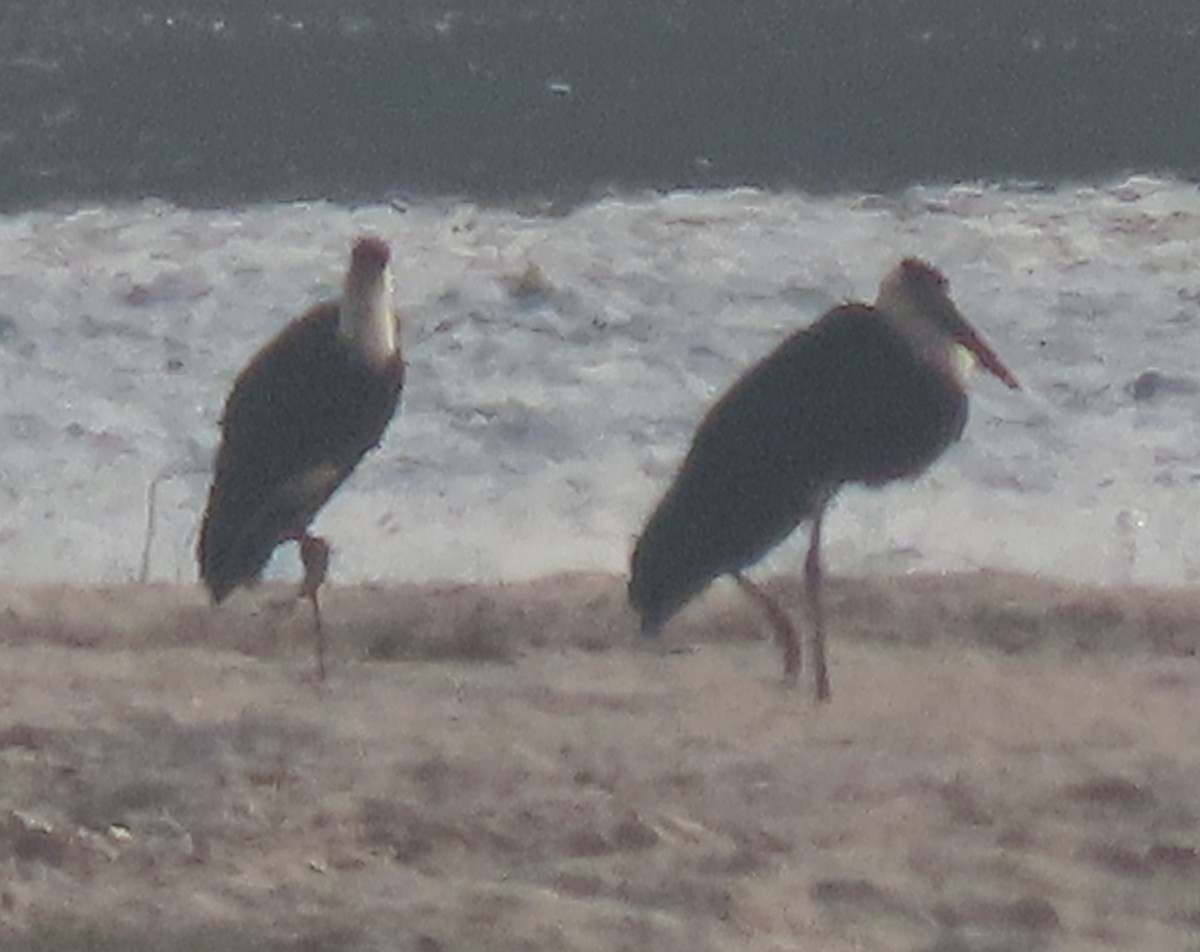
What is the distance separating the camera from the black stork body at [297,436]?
777 cm

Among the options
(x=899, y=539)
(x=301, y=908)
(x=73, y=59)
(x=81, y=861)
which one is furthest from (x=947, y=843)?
(x=73, y=59)

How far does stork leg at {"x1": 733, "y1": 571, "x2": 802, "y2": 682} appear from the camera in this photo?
7.40 meters

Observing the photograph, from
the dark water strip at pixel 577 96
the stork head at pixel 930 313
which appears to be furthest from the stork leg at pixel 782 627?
the dark water strip at pixel 577 96

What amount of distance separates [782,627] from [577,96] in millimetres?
10628

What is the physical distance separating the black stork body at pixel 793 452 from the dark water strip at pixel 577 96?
912 centimetres

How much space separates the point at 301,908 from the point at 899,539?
25.6 ft

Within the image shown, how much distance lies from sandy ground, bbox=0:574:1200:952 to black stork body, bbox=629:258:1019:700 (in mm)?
264

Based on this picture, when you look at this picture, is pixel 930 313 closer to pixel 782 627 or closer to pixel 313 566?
pixel 782 627

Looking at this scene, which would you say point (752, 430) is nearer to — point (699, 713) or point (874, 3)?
point (699, 713)

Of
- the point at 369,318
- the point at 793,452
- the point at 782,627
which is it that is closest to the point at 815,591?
the point at 782,627

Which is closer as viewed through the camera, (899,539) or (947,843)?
(947,843)

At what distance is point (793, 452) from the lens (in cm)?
738

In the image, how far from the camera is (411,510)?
12891 millimetres

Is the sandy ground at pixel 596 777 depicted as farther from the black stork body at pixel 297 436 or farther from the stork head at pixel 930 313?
the stork head at pixel 930 313
